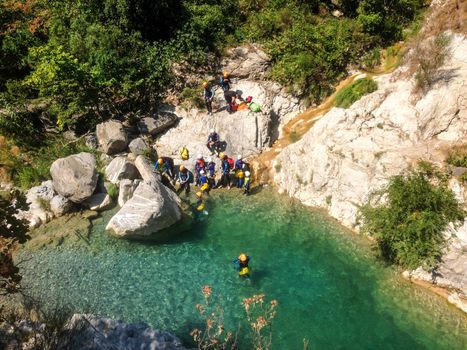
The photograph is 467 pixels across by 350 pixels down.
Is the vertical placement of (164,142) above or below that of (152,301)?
above

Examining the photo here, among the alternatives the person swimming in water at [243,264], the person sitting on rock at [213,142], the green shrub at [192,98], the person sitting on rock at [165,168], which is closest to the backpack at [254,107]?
the person sitting on rock at [213,142]

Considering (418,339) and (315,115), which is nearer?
(418,339)

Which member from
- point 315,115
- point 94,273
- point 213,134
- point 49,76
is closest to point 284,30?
point 315,115

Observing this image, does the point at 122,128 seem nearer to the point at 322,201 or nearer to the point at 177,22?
the point at 177,22

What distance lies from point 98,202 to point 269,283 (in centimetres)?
938

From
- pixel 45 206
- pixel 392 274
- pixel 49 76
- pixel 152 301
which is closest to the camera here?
pixel 152 301

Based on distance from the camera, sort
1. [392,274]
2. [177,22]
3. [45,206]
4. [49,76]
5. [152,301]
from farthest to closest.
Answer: [177,22] → [49,76] → [45,206] → [392,274] → [152,301]

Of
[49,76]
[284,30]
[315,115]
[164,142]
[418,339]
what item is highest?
[284,30]

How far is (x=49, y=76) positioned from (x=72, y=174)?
5.34 metres

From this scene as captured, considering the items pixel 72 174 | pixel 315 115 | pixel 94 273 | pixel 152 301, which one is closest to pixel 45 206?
pixel 72 174

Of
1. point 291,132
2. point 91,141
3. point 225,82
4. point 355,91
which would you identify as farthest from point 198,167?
point 355,91

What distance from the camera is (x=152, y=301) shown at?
42.4ft

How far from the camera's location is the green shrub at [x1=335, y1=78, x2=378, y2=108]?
1844 cm

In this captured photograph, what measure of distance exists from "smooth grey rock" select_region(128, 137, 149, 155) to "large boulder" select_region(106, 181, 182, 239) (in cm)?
388
